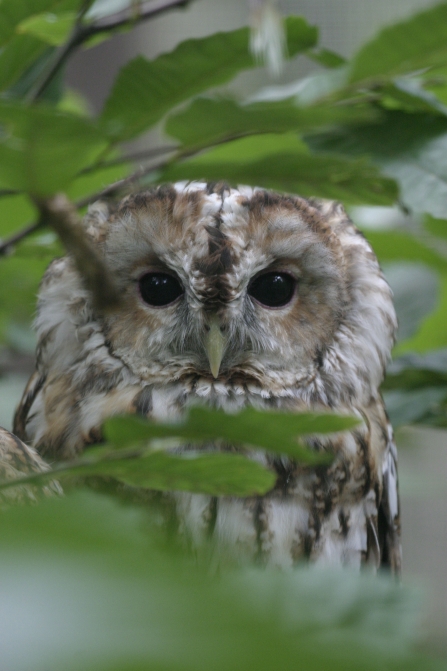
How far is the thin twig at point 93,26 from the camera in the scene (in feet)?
2.52

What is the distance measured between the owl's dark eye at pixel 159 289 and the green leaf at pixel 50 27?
1.30 ft

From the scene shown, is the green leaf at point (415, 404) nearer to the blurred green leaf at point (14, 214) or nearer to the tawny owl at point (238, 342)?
the tawny owl at point (238, 342)

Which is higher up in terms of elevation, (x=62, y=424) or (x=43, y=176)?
(x=62, y=424)

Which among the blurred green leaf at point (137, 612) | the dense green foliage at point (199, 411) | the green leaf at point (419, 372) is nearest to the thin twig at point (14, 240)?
the dense green foliage at point (199, 411)

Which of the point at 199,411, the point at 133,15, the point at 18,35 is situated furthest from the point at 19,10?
the point at 199,411

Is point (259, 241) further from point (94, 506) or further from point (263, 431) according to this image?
point (94, 506)

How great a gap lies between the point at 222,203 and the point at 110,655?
2.86 feet

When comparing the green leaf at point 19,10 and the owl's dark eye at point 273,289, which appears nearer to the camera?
the green leaf at point 19,10

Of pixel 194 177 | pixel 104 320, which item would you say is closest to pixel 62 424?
pixel 104 320

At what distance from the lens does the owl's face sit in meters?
1.00

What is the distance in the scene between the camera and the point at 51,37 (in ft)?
2.31

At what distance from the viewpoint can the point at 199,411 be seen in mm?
423

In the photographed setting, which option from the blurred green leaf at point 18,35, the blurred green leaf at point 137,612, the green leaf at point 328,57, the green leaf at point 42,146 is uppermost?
the green leaf at point 328,57

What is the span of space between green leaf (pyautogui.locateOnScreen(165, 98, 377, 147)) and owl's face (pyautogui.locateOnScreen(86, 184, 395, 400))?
0.30 m
